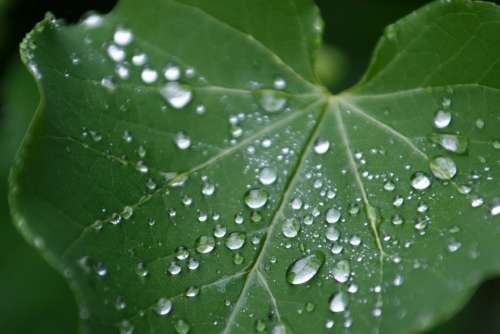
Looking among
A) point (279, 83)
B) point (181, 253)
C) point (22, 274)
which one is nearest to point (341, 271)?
point (181, 253)

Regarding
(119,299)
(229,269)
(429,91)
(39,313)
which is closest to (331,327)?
(229,269)

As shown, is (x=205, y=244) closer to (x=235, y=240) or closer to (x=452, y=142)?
(x=235, y=240)

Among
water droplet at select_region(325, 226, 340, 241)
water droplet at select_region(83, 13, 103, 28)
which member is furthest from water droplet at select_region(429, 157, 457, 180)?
water droplet at select_region(83, 13, 103, 28)

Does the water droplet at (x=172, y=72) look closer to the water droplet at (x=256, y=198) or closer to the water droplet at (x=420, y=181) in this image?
the water droplet at (x=256, y=198)

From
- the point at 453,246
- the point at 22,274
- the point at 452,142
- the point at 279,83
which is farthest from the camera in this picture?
the point at 22,274

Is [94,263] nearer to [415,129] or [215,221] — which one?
[215,221]

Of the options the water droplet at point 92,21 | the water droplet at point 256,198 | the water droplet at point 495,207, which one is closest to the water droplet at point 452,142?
the water droplet at point 495,207
